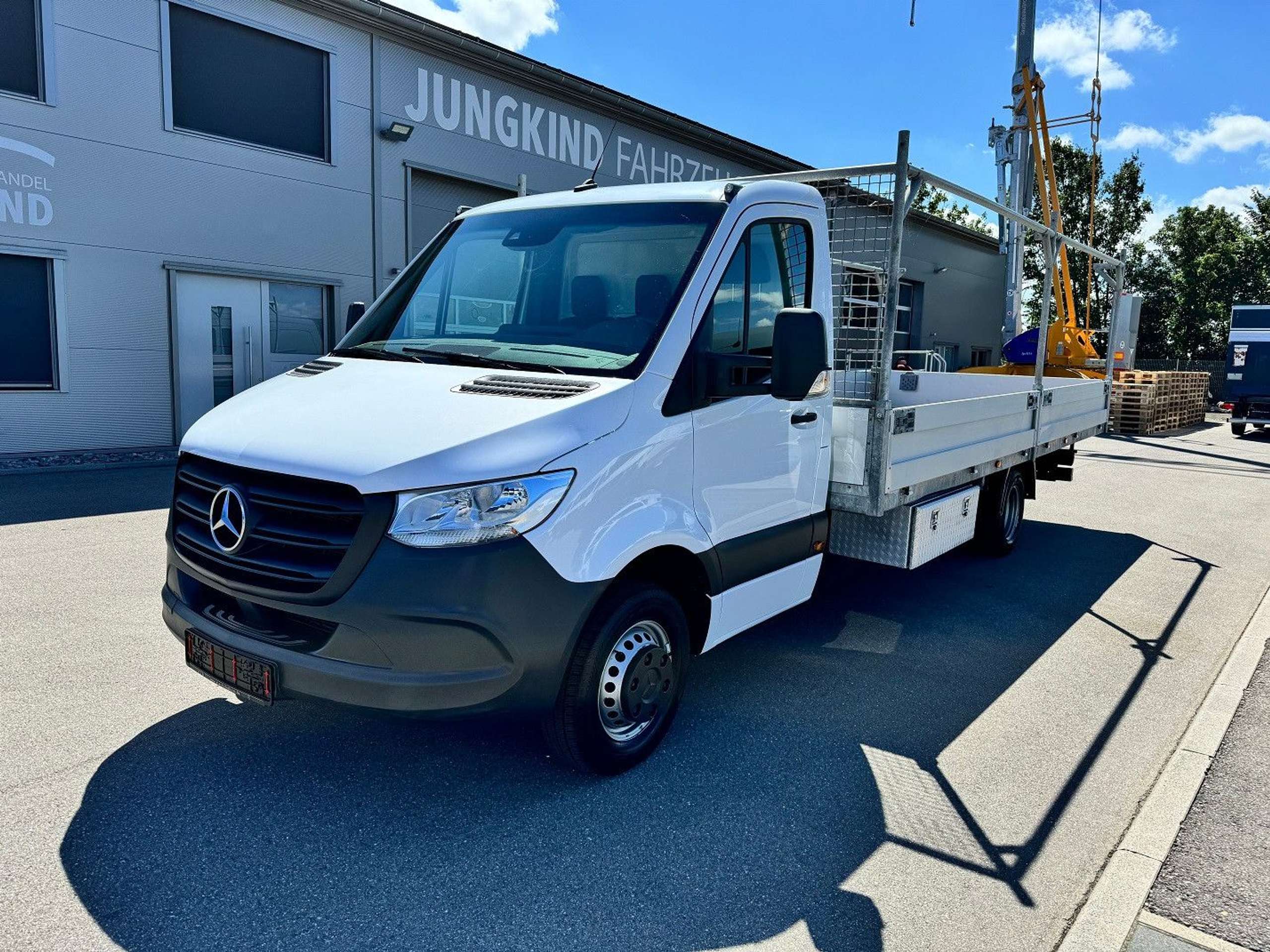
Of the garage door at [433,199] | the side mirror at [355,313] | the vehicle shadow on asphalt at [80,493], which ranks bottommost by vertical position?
the vehicle shadow on asphalt at [80,493]

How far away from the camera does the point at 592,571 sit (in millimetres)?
3121

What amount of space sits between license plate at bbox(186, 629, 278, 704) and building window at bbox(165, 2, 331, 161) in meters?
11.2

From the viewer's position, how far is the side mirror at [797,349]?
3584mm

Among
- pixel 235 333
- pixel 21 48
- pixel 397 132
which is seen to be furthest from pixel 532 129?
pixel 21 48

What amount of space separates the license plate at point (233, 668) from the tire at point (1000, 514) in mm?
5582

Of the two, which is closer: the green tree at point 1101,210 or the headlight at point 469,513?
the headlight at point 469,513

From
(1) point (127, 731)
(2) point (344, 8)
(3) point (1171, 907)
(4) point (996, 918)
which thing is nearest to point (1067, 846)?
(3) point (1171, 907)

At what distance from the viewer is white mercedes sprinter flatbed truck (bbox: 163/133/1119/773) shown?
2.90 metres

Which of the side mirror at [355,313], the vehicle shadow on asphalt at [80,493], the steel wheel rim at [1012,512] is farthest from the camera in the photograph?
the vehicle shadow on asphalt at [80,493]

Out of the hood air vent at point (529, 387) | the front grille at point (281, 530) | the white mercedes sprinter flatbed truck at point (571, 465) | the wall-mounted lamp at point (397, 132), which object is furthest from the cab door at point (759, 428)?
the wall-mounted lamp at point (397, 132)

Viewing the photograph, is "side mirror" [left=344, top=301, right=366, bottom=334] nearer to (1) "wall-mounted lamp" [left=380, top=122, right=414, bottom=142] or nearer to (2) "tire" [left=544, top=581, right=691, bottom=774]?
(2) "tire" [left=544, top=581, right=691, bottom=774]

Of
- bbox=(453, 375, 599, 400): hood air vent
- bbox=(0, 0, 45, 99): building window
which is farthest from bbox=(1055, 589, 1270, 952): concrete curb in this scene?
bbox=(0, 0, 45, 99): building window

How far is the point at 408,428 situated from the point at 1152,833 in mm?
3061

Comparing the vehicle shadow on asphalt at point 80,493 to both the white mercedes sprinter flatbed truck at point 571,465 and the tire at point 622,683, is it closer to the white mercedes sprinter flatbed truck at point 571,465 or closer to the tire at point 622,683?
the white mercedes sprinter flatbed truck at point 571,465
